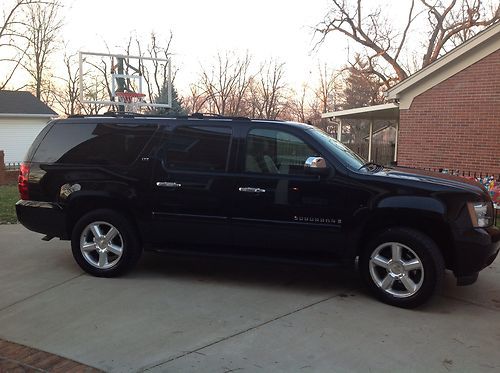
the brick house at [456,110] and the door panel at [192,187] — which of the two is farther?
the brick house at [456,110]

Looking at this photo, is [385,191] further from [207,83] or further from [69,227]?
[207,83]

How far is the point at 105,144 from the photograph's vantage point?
547cm

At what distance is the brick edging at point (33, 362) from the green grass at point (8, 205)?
18.6ft

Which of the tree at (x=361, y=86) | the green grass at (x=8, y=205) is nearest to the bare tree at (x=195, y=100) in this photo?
the tree at (x=361, y=86)

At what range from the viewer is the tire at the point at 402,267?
4.43 meters

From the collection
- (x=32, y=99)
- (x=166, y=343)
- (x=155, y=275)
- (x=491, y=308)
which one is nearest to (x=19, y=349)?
(x=166, y=343)

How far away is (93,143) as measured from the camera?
5.52m

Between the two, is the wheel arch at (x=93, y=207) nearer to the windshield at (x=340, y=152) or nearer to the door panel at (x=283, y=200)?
the door panel at (x=283, y=200)

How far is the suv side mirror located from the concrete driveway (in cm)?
127

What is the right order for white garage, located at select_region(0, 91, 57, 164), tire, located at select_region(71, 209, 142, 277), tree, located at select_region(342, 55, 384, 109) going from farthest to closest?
tree, located at select_region(342, 55, 384, 109) → white garage, located at select_region(0, 91, 57, 164) → tire, located at select_region(71, 209, 142, 277)

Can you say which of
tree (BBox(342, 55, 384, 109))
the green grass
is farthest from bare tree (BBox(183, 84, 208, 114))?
the green grass

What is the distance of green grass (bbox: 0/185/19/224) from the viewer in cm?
885

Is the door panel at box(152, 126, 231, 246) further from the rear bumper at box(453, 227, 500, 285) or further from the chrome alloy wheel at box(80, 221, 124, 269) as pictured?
the rear bumper at box(453, 227, 500, 285)

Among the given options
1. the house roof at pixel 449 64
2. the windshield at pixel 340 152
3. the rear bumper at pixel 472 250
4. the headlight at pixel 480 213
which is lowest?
the rear bumper at pixel 472 250
